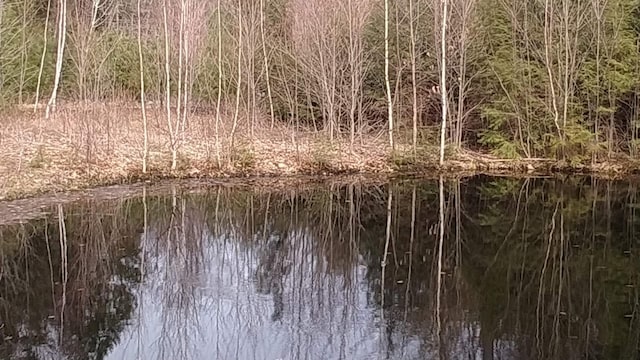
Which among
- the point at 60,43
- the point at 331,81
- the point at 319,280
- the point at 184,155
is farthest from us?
the point at 60,43

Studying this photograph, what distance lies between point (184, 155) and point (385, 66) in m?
7.34

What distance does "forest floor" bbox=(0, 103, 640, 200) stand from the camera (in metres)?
16.0

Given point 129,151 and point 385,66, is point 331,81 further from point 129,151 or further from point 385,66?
point 129,151

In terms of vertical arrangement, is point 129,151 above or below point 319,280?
above

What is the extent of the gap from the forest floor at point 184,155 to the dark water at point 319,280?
2.36 metres

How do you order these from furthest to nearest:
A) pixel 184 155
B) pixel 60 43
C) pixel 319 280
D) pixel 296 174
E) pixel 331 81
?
pixel 60 43 < pixel 331 81 < pixel 296 174 < pixel 184 155 < pixel 319 280

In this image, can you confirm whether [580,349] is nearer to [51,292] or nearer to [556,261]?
[556,261]

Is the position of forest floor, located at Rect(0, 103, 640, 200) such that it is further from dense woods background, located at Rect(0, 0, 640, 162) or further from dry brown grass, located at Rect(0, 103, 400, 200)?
dense woods background, located at Rect(0, 0, 640, 162)

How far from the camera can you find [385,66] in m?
21.9

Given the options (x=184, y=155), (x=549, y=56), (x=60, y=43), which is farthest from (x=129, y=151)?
(x=549, y=56)

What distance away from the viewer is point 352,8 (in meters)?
20.5

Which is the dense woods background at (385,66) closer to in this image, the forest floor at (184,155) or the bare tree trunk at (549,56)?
the bare tree trunk at (549,56)

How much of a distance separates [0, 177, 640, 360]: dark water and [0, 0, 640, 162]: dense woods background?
20.6 ft

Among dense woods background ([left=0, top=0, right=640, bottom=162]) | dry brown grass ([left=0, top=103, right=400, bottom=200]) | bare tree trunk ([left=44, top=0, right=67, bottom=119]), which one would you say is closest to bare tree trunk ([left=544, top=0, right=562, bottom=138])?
dense woods background ([left=0, top=0, right=640, bottom=162])
